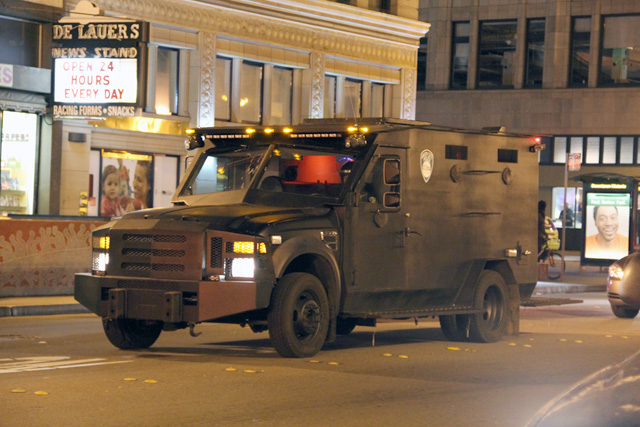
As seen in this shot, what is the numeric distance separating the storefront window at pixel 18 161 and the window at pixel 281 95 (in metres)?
8.95

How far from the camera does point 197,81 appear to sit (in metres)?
29.9

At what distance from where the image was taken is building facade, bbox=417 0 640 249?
170ft

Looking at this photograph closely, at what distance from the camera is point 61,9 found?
26078 mm

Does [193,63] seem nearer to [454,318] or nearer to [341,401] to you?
[454,318]

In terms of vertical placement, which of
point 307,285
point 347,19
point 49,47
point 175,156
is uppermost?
point 347,19

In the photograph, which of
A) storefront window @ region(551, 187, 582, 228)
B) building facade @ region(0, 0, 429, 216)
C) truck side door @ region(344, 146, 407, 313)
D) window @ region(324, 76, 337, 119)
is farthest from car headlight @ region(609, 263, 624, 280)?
storefront window @ region(551, 187, 582, 228)

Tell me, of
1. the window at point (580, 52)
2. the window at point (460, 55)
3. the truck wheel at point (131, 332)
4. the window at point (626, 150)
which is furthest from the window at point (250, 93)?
the window at point (626, 150)

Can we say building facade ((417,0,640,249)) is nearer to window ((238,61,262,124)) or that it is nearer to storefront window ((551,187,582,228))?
storefront window ((551,187,582,228))

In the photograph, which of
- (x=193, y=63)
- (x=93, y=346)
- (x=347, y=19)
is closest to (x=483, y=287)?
(x=93, y=346)

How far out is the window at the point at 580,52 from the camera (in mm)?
52188

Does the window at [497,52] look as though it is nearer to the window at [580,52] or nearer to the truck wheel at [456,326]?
the window at [580,52]

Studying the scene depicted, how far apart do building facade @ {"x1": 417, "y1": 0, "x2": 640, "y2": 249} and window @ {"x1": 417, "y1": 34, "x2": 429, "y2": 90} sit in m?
0.08

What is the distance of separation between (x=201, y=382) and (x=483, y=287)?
209 inches

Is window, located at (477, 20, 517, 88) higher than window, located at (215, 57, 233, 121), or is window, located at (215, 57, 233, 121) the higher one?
window, located at (477, 20, 517, 88)
